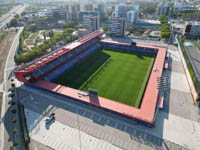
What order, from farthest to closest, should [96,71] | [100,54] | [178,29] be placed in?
[178,29] < [100,54] < [96,71]

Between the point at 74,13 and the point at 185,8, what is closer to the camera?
the point at 74,13

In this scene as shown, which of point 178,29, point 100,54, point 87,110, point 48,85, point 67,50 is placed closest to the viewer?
point 87,110

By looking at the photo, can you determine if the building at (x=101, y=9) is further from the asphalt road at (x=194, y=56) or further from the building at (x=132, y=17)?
the asphalt road at (x=194, y=56)

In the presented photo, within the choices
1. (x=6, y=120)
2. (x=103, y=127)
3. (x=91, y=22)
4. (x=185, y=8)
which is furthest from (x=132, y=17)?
(x=6, y=120)

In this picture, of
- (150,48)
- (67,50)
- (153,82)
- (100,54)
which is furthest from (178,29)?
(67,50)

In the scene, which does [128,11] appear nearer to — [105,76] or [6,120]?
[105,76]

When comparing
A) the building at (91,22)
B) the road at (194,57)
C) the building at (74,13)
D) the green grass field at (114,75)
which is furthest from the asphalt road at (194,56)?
the building at (74,13)

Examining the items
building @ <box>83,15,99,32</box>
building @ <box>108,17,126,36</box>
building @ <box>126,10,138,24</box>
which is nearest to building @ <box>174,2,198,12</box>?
building @ <box>126,10,138,24</box>

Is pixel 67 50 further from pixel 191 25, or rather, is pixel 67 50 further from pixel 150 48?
pixel 191 25
